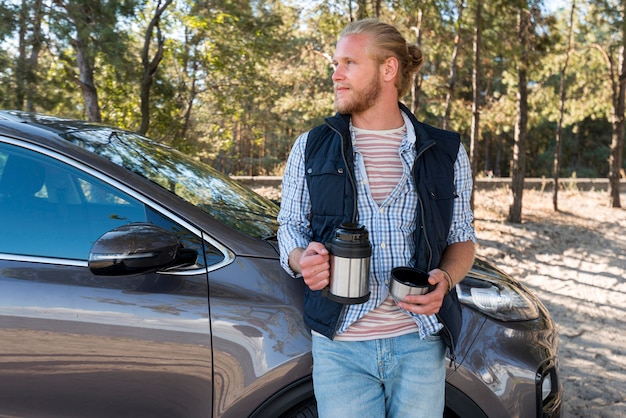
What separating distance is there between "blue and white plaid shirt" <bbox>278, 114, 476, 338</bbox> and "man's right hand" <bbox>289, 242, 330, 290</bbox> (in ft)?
0.51

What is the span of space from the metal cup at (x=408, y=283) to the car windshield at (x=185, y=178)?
74cm

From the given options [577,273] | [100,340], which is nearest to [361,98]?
[100,340]

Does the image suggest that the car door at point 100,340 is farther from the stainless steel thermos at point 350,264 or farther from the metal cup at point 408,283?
the metal cup at point 408,283

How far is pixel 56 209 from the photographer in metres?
2.10

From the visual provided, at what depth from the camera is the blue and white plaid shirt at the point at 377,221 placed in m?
1.71

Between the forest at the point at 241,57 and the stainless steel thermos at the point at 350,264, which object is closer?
the stainless steel thermos at the point at 350,264

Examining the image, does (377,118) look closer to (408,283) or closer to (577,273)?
(408,283)

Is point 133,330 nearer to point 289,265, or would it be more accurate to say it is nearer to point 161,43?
point 289,265

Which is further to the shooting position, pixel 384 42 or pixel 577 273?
pixel 577 273

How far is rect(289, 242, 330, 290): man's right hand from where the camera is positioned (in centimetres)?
156

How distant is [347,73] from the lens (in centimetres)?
179

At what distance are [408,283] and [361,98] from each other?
0.62 meters

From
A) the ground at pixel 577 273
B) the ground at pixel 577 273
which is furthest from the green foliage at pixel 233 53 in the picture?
the ground at pixel 577 273

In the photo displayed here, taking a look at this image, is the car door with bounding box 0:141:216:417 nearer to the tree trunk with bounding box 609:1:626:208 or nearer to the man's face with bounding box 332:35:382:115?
the man's face with bounding box 332:35:382:115
